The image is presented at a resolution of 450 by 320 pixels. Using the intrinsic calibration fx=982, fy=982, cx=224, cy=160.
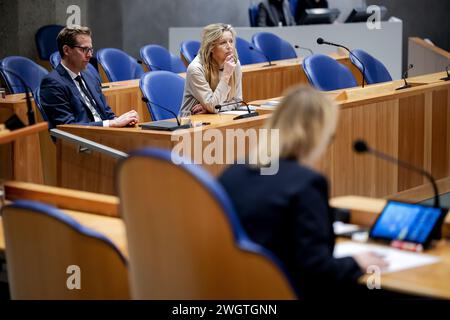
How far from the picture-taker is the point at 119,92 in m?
7.36

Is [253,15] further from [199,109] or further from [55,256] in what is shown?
[55,256]

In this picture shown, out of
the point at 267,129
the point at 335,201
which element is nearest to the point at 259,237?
the point at 267,129

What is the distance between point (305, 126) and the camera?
108 inches

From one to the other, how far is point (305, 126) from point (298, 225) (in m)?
0.29

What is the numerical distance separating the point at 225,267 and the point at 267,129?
512mm

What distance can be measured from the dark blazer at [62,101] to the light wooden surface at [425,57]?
235 inches

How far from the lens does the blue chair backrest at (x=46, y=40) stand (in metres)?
11.0

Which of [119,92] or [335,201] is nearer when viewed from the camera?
[335,201]

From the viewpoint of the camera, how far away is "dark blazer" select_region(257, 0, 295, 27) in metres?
12.3

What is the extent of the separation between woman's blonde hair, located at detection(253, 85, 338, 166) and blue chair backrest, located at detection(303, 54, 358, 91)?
4523 millimetres

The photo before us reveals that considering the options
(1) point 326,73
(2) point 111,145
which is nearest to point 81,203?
(2) point 111,145

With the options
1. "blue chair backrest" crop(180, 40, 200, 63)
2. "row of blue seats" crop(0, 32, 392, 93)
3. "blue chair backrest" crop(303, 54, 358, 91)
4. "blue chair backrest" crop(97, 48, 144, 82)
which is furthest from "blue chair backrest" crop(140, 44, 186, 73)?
"blue chair backrest" crop(303, 54, 358, 91)

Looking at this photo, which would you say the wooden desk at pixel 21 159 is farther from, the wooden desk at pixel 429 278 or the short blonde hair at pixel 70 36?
the wooden desk at pixel 429 278
